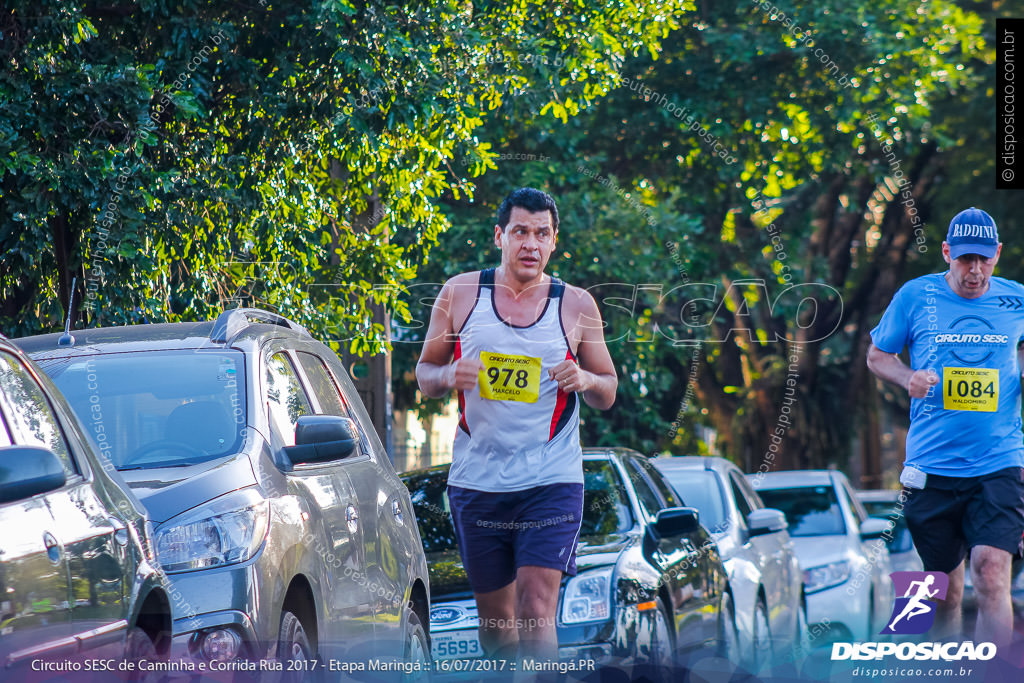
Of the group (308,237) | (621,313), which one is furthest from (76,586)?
(621,313)

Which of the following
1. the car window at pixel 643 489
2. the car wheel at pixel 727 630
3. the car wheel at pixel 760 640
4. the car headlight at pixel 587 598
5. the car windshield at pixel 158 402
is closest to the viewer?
the car windshield at pixel 158 402

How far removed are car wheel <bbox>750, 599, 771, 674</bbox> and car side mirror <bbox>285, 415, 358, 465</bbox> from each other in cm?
421

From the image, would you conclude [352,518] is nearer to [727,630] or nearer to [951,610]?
[951,610]

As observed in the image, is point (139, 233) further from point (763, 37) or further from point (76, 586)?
point (763, 37)

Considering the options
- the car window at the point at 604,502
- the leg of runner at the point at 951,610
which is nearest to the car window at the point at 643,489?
the car window at the point at 604,502

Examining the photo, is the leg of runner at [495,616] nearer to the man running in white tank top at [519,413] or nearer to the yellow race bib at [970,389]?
the man running in white tank top at [519,413]

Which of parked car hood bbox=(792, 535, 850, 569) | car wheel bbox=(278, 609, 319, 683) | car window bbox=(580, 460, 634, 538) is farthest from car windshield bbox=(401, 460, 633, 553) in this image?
parked car hood bbox=(792, 535, 850, 569)

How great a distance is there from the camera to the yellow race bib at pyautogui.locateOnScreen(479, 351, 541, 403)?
5.52 metres

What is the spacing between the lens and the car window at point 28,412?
396cm

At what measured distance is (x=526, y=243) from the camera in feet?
18.7

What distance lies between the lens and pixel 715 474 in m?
10.6

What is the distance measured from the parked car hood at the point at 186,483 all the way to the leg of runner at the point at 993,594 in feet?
11.0

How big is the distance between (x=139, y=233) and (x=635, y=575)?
3747 millimetres

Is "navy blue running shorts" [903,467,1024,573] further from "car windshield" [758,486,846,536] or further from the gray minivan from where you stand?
"car windshield" [758,486,846,536]
